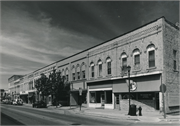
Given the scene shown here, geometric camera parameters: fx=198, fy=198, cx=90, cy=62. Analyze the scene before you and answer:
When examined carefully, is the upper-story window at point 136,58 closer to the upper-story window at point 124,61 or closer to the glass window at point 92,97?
the upper-story window at point 124,61

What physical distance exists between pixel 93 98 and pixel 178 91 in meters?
14.2

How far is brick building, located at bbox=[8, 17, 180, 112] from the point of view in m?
21.8

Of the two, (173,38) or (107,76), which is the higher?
(173,38)

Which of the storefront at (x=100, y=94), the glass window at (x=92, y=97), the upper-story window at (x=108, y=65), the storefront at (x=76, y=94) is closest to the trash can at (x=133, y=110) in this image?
the storefront at (x=100, y=94)

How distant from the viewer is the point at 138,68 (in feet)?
79.8

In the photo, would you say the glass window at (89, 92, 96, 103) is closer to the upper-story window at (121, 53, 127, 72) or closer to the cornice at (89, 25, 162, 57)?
the cornice at (89, 25, 162, 57)

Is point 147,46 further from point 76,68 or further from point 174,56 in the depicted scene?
point 76,68

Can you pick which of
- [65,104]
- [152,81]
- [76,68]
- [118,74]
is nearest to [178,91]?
[152,81]

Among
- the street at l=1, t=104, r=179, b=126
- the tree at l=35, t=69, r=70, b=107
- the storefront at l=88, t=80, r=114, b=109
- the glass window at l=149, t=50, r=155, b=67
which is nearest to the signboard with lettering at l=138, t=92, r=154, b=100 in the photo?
the glass window at l=149, t=50, r=155, b=67

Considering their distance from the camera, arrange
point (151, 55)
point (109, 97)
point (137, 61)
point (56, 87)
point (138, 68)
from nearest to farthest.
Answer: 1. point (151, 55)
2. point (138, 68)
3. point (137, 61)
4. point (109, 97)
5. point (56, 87)

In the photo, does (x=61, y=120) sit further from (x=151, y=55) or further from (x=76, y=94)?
(x=76, y=94)

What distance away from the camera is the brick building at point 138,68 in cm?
2175

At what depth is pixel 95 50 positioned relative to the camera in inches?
1302

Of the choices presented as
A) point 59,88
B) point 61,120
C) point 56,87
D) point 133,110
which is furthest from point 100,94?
point 61,120
